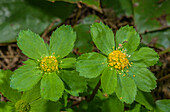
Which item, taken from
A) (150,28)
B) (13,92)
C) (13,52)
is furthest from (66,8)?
(13,92)

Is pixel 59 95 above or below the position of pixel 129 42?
below

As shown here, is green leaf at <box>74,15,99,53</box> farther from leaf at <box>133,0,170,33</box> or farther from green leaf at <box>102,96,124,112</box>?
leaf at <box>133,0,170,33</box>

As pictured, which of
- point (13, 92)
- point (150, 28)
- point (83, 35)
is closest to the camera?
point (13, 92)

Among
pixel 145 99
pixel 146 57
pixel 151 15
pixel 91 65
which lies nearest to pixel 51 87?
pixel 91 65

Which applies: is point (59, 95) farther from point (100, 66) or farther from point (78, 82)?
point (100, 66)

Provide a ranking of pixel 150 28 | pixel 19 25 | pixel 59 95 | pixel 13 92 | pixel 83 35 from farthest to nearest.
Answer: pixel 150 28
pixel 19 25
pixel 83 35
pixel 13 92
pixel 59 95

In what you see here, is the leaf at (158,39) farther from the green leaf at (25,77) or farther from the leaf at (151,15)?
the green leaf at (25,77)

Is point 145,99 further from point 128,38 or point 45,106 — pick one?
point 45,106
